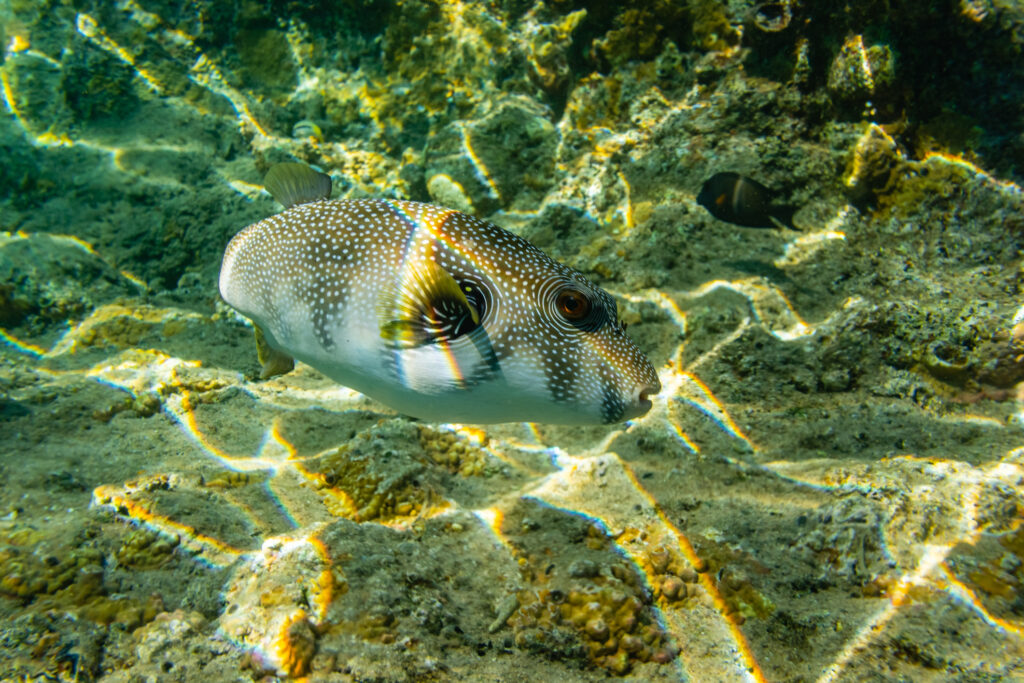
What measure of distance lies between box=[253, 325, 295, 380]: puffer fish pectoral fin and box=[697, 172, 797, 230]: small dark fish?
353 cm

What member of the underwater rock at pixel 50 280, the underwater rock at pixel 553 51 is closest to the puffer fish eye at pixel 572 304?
the underwater rock at pixel 553 51

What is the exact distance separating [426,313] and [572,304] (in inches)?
21.9

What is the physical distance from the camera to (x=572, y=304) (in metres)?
1.82

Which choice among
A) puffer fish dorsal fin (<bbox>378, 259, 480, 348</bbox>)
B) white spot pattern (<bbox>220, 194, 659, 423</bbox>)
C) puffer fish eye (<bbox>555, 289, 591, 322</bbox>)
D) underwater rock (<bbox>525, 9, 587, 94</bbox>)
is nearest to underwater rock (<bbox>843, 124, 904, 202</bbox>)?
underwater rock (<bbox>525, 9, 587, 94</bbox>)

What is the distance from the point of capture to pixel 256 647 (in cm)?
163


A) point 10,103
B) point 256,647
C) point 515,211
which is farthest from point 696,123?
point 10,103

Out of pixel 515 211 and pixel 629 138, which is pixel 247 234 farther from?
pixel 629 138

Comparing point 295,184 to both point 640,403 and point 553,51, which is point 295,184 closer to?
point 640,403

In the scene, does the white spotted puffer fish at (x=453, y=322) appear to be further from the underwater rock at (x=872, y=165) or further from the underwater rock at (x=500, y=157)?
the underwater rock at (x=872, y=165)

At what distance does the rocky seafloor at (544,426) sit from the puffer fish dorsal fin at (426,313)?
3.35ft

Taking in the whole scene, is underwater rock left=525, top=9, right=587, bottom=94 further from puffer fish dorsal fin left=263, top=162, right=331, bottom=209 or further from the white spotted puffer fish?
the white spotted puffer fish

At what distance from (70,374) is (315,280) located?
3772mm

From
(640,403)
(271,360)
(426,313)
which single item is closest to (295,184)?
(271,360)

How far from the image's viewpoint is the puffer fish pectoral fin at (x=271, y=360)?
2.49 m
